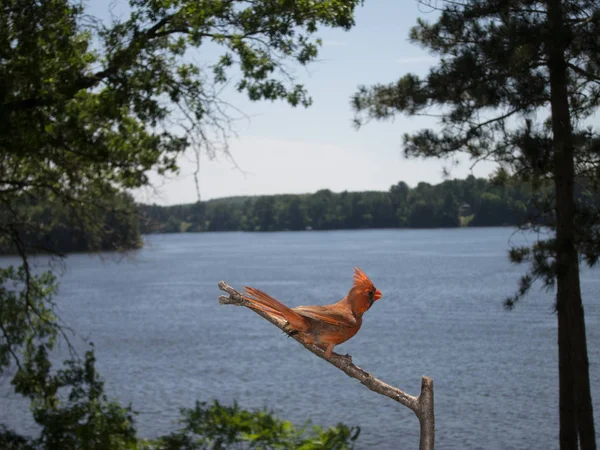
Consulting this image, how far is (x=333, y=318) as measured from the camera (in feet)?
7.07

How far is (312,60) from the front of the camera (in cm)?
900

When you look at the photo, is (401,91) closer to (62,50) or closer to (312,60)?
(312,60)

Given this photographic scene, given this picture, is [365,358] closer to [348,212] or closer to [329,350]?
[329,350]

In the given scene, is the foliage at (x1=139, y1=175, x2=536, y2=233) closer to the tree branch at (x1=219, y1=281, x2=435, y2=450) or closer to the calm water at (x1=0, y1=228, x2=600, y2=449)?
the calm water at (x1=0, y1=228, x2=600, y2=449)

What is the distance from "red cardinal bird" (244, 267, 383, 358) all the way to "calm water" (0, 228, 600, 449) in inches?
366

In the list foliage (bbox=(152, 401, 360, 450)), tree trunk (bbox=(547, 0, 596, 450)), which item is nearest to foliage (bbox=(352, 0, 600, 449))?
tree trunk (bbox=(547, 0, 596, 450))

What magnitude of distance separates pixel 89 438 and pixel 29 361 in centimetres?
286

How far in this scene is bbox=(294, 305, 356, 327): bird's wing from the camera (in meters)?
2.15

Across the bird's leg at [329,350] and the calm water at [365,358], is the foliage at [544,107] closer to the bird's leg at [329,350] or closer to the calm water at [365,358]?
the calm water at [365,358]

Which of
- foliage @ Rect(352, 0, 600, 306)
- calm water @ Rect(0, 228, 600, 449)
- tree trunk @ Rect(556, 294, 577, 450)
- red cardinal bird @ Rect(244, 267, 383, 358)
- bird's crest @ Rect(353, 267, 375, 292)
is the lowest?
calm water @ Rect(0, 228, 600, 449)

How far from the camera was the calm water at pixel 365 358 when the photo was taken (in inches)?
823

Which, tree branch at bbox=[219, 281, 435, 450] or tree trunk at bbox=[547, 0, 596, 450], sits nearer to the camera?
tree branch at bbox=[219, 281, 435, 450]

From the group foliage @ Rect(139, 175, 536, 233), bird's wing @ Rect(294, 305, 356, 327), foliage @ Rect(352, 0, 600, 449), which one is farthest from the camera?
foliage @ Rect(139, 175, 536, 233)

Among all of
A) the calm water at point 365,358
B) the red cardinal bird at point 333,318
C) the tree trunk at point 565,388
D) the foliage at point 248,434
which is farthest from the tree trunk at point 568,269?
the red cardinal bird at point 333,318
